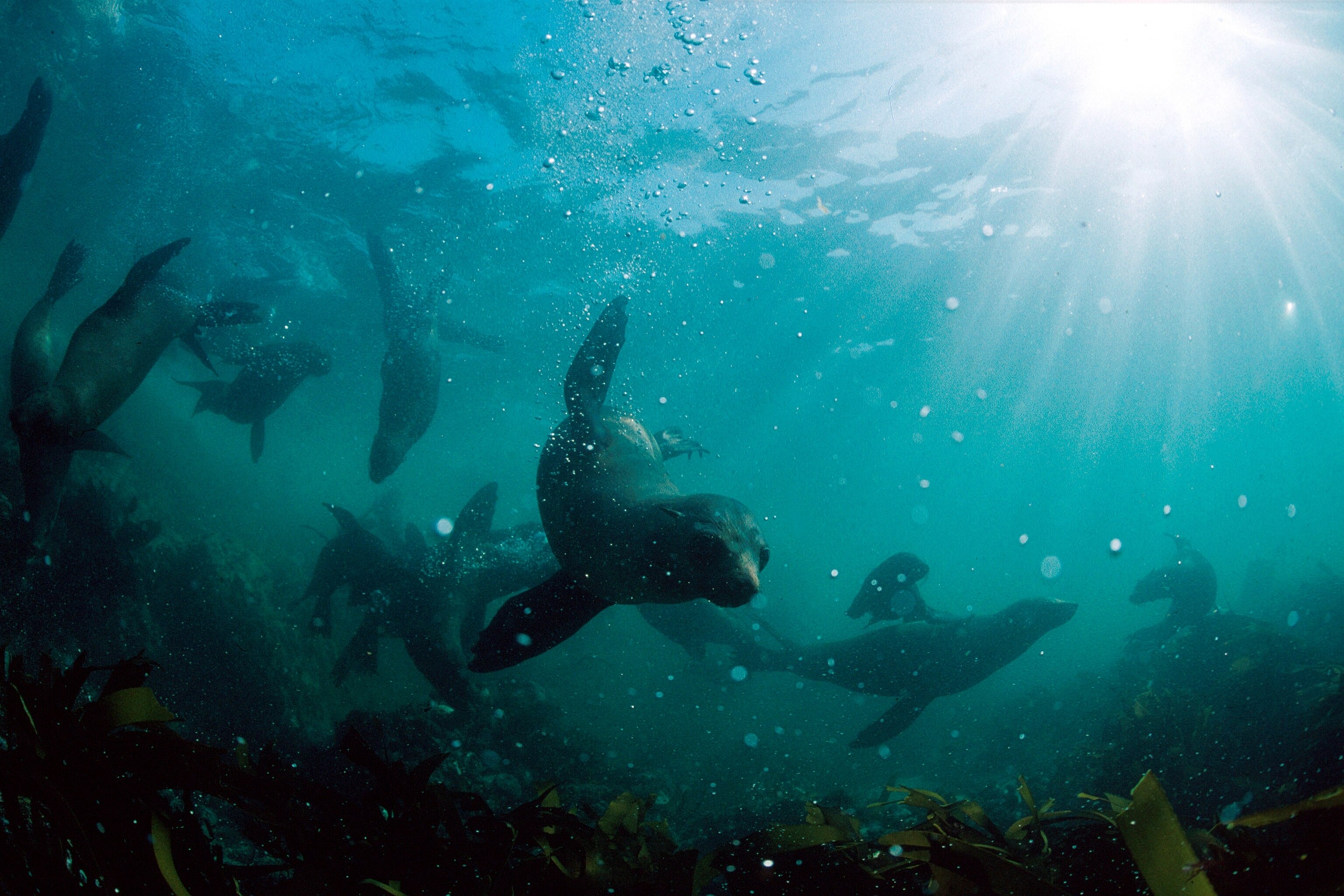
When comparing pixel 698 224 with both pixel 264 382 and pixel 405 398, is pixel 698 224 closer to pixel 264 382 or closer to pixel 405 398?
pixel 405 398

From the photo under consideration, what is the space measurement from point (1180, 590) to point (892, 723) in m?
8.55

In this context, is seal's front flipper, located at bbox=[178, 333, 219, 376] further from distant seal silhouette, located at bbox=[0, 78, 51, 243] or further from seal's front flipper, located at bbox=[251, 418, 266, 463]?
seal's front flipper, located at bbox=[251, 418, 266, 463]

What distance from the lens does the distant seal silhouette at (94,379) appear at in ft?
13.7

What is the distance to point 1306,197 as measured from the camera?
1614cm

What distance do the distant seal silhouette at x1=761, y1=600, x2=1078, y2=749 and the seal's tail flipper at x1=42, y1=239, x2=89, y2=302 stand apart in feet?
37.6

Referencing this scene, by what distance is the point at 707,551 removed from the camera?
2.15 meters

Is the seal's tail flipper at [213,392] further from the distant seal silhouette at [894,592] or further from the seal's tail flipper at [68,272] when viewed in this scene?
the distant seal silhouette at [894,592]

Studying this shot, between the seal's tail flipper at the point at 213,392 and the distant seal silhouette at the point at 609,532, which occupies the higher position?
the seal's tail flipper at the point at 213,392

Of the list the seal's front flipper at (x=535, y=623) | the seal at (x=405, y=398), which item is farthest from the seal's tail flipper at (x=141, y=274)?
the seal's front flipper at (x=535, y=623)

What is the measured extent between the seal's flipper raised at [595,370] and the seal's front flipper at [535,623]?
1.18m

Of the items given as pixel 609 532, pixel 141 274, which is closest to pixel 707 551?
pixel 609 532

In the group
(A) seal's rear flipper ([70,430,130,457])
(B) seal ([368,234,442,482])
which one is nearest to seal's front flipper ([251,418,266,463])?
(B) seal ([368,234,442,482])

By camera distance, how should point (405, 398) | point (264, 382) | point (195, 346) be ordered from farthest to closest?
point (264, 382)
point (405, 398)
point (195, 346)

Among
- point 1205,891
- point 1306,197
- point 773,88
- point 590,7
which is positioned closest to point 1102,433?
point 1306,197
